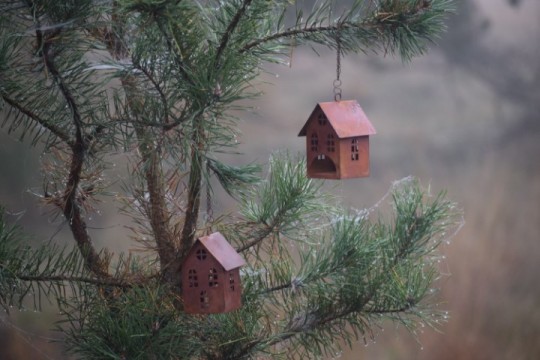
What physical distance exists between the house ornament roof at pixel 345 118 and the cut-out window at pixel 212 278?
18 cm

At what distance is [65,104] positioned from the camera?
755 mm

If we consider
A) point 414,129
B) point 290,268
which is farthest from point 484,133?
point 290,268

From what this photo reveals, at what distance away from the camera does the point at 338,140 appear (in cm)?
84

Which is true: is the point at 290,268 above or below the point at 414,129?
below

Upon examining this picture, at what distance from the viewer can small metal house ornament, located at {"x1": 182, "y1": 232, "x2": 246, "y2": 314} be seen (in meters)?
0.79

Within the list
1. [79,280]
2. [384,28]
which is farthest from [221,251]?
[384,28]

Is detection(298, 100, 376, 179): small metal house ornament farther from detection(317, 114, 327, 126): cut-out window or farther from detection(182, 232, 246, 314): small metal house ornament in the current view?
detection(182, 232, 246, 314): small metal house ornament

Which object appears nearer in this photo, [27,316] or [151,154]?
[151,154]

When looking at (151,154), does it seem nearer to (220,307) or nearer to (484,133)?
(220,307)

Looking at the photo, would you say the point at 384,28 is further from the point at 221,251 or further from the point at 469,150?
the point at 469,150

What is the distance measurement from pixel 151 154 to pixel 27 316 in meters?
0.88

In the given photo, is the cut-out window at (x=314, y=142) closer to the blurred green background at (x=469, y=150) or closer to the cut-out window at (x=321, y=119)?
the cut-out window at (x=321, y=119)

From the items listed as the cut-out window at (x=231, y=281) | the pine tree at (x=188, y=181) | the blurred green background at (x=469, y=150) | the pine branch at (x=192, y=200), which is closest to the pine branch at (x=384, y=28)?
the pine tree at (x=188, y=181)

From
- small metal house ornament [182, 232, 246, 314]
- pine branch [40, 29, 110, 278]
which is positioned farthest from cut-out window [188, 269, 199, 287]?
pine branch [40, 29, 110, 278]
